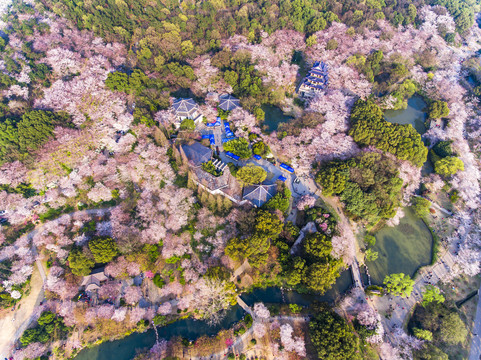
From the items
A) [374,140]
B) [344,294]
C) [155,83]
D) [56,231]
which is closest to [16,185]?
[56,231]

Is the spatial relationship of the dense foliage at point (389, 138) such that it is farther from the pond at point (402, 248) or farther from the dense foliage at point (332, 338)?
the dense foliage at point (332, 338)

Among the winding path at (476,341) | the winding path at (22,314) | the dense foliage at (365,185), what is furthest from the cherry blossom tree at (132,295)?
the winding path at (476,341)

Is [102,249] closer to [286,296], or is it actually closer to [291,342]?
[286,296]

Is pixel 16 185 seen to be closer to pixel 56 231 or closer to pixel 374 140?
pixel 56 231

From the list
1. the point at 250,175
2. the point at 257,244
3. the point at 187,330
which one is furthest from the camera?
the point at 250,175

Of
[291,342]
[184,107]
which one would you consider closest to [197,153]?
[184,107]
